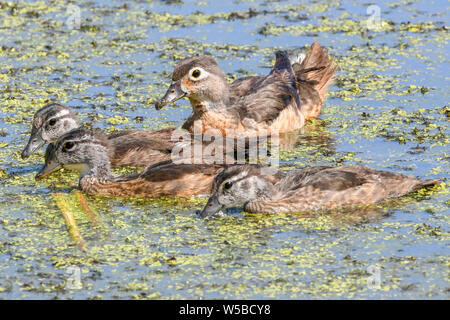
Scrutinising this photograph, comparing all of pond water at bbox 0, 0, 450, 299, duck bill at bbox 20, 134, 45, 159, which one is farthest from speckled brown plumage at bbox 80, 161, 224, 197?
duck bill at bbox 20, 134, 45, 159

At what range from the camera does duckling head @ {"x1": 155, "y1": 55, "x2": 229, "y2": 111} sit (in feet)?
50.5

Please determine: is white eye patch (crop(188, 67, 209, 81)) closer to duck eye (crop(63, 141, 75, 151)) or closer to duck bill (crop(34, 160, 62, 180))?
duck eye (crop(63, 141, 75, 151))

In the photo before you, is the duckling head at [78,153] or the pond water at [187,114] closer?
the pond water at [187,114]

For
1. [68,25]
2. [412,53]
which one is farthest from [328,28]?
[68,25]

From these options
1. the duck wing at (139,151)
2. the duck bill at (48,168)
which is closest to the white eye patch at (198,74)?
the duck wing at (139,151)

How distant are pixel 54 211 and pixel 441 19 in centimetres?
1043

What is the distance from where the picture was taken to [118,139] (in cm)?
1408

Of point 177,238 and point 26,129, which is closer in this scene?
point 177,238

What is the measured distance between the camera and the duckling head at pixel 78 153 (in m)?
13.3

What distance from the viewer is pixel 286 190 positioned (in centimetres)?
1231

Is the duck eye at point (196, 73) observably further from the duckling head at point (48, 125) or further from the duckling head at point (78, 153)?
the duckling head at point (78, 153)

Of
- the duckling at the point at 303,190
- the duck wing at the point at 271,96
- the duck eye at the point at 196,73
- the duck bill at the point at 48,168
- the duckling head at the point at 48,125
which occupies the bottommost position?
the duckling at the point at 303,190

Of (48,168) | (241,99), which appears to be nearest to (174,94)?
(241,99)
